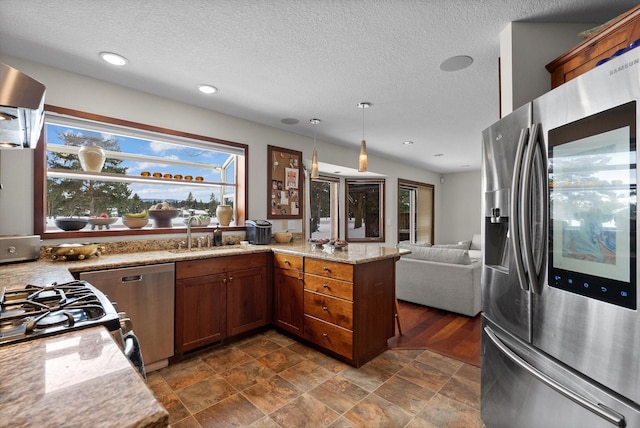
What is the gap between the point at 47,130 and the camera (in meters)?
2.36

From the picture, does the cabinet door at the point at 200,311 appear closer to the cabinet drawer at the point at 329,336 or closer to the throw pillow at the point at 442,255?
the cabinet drawer at the point at 329,336

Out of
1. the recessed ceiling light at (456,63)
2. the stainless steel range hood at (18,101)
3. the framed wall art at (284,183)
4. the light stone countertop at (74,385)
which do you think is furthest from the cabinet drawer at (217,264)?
the recessed ceiling light at (456,63)

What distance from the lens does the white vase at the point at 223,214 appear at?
131 inches

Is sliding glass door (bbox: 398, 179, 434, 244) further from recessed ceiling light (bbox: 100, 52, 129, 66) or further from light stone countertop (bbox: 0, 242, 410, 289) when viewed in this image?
recessed ceiling light (bbox: 100, 52, 129, 66)

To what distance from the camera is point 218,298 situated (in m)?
2.66

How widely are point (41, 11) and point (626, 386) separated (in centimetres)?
305

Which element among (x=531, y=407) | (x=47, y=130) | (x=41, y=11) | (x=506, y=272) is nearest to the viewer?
(x=531, y=407)

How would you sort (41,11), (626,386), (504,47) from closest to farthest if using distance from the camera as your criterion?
(626,386), (41,11), (504,47)

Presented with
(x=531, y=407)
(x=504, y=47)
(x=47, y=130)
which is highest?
(x=504, y=47)

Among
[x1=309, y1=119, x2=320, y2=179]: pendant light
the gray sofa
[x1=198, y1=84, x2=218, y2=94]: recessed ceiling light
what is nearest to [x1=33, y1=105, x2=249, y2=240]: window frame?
[x1=198, y1=84, x2=218, y2=94]: recessed ceiling light

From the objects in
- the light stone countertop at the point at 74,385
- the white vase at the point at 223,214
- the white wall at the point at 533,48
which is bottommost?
the light stone countertop at the point at 74,385

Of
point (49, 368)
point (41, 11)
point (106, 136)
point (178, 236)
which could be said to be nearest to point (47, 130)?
point (106, 136)

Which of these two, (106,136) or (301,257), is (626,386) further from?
(106,136)

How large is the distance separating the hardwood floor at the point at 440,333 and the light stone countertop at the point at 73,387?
2.54 meters
